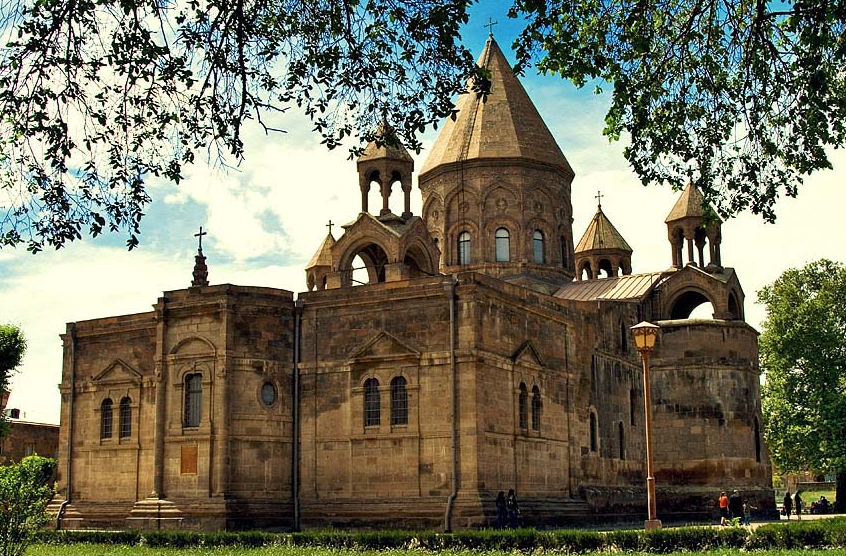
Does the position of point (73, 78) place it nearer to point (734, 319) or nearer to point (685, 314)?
point (734, 319)

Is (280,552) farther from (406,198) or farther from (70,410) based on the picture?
(70,410)

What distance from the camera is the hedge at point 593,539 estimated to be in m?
21.2

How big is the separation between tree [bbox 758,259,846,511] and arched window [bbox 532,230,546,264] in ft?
44.6

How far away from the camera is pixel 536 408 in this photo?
31.5 meters

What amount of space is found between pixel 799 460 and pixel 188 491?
2922 centimetres

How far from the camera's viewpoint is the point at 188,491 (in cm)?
2928

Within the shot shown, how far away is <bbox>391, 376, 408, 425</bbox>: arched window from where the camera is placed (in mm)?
29141

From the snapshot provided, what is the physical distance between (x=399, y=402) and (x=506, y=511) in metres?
4.27

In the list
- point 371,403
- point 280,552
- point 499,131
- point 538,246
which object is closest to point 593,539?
point 280,552

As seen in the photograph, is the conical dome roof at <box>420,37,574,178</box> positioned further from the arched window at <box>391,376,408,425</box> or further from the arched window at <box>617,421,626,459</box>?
the arched window at <box>391,376,408,425</box>

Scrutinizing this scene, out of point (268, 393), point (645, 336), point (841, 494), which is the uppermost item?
point (645, 336)

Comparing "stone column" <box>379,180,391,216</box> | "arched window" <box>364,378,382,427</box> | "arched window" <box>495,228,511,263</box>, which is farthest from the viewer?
"arched window" <box>495,228,511,263</box>

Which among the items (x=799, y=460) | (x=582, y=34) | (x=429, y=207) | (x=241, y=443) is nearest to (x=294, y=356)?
(x=241, y=443)

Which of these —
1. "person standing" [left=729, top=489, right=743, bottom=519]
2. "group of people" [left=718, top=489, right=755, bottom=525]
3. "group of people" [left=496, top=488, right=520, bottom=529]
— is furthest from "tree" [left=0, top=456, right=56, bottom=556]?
"person standing" [left=729, top=489, right=743, bottom=519]
